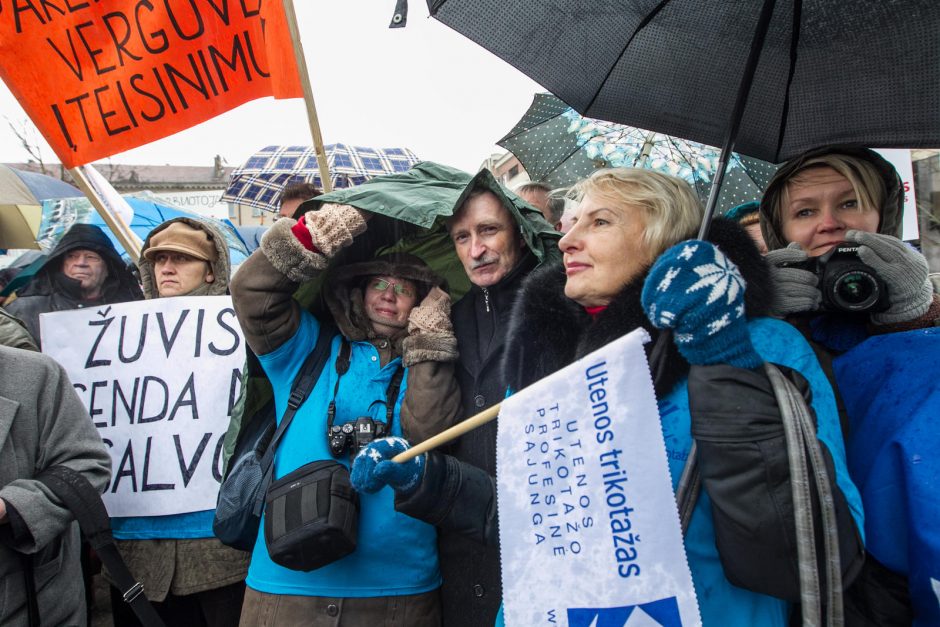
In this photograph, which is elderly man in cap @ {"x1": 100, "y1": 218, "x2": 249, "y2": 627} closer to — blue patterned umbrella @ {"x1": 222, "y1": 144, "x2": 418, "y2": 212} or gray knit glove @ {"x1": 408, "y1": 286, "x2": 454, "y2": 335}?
gray knit glove @ {"x1": 408, "y1": 286, "x2": 454, "y2": 335}

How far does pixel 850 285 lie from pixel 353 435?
5.18ft

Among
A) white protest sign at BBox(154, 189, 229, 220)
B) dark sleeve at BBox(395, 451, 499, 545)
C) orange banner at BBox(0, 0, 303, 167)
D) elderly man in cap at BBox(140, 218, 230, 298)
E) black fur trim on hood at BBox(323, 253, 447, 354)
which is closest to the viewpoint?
dark sleeve at BBox(395, 451, 499, 545)

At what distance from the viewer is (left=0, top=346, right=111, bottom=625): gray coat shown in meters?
2.10

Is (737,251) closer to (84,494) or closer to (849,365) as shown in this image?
(849,365)

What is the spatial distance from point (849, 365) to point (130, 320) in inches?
118

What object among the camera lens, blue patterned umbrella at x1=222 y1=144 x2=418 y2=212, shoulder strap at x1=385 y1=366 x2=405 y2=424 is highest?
blue patterned umbrella at x1=222 y1=144 x2=418 y2=212

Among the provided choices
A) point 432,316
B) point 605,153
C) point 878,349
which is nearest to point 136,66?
point 432,316

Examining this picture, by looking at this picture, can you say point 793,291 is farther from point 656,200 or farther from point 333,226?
point 333,226

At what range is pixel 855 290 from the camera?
4.88 ft

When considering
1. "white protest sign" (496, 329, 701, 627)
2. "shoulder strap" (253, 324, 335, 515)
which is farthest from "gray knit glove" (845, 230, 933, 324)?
"shoulder strap" (253, 324, 335, 515)

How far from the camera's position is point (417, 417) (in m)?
2.15

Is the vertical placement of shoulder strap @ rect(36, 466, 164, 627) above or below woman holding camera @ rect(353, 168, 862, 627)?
below

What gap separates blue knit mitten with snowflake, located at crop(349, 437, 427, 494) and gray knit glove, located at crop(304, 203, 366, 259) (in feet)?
2.42

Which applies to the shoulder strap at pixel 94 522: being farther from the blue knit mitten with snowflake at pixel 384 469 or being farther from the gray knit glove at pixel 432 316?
the gray knit glove at pixel 432 316
